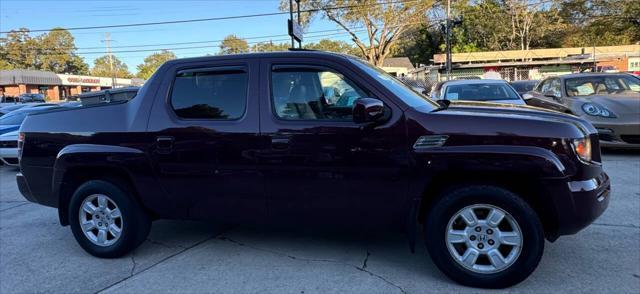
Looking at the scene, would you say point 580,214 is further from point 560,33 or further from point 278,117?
point 560,33

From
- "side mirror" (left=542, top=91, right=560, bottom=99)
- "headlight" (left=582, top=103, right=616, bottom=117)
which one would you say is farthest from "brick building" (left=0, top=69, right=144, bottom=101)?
"headlight" (left=582, top=103, right=616, bottom=117)

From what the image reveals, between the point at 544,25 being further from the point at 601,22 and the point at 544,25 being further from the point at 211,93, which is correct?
the point at 211,93

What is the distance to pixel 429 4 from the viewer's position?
36312mm

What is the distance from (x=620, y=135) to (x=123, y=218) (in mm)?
8029

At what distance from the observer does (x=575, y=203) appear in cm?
323

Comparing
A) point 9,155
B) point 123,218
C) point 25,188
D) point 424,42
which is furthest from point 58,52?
point 123,218

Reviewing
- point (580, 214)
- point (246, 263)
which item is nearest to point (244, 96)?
point (246, 263)

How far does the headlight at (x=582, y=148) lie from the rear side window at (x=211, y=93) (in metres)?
2.49

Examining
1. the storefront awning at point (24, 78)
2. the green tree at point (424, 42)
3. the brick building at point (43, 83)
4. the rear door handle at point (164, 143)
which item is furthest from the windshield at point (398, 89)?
the storefront awning at point (24, 78)

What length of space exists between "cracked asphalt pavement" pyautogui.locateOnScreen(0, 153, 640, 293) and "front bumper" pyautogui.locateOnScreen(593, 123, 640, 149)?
334 centimetres

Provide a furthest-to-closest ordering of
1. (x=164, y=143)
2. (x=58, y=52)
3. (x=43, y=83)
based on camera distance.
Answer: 1. (x=58, y=52)
2. (x=43, y=83)
3. (x=164, y=143)

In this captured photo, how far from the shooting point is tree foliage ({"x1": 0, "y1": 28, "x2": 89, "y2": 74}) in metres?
76.2

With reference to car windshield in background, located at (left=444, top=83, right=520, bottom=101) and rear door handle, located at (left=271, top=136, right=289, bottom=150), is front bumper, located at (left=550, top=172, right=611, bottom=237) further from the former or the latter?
car windshield in background, located at (left=444, top=83, right=520, bottom=101)

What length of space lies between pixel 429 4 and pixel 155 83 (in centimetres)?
3532
